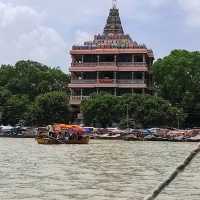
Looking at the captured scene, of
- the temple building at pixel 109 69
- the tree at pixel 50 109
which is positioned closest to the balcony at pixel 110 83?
the temple building at pixel 109 69

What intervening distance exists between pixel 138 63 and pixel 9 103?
51.2 ft

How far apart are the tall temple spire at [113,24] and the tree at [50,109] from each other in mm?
16105

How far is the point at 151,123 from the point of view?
67688mm

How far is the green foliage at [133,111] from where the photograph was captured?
65.3m

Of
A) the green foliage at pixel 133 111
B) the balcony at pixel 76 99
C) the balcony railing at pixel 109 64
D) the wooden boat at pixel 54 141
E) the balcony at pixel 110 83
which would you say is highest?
the balcony railing at pixel 109 64

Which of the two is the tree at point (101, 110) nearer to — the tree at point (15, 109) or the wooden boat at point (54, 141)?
the tree at point (15, 109)

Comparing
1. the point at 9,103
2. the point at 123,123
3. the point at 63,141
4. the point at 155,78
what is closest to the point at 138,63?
the point at 155,78

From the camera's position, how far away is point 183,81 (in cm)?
7119

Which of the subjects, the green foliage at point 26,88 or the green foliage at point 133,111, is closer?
the green foliage at point 133,111

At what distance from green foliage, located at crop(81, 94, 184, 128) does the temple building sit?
6381mm

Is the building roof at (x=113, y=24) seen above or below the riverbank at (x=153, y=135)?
above

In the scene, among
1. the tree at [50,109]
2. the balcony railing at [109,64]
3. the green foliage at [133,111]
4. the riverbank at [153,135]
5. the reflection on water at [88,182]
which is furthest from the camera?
the balcony railing at [109,64]

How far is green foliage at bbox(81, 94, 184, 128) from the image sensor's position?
214ft

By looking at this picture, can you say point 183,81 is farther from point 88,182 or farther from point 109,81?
point 88,182
